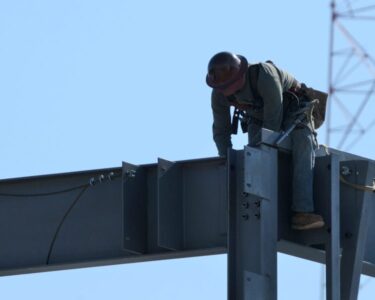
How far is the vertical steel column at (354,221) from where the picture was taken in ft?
48.8

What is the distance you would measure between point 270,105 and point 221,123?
1104 mm

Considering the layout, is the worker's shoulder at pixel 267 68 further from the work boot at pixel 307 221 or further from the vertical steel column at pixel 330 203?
the work boot at pixel 307 221

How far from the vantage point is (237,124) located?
16453mm

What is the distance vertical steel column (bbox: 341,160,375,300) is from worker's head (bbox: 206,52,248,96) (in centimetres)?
129

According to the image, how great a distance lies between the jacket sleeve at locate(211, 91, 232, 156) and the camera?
53.3ft

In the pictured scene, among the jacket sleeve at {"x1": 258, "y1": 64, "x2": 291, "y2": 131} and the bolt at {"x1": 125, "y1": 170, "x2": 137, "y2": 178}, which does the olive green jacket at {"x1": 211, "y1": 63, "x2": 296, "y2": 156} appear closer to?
the jacket sleeve at {"x1": 258, "y1": 64, "x2": 291, "y2": 131}

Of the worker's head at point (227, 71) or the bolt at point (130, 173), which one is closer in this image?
the worker's head at point (227, 71)

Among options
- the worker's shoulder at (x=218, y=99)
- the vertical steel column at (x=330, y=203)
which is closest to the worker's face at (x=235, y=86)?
the worker's shoulder at (x=218, y=99)

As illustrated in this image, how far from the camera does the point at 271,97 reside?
15.4 meters

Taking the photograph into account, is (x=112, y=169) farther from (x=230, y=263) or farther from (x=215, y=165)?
(x=230, y=263)

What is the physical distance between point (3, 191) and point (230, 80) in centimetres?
292

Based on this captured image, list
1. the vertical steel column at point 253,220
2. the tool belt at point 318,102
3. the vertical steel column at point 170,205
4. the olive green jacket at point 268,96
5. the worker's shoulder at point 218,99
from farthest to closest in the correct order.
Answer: the worker's shoulder at point 218,99, the tool belt at point 318,102, the olive green jacket at point 268,96, the vertical steel column at point 170,205, the vertical steel column at point 253,220

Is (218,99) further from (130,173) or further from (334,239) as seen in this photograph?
(334,239)

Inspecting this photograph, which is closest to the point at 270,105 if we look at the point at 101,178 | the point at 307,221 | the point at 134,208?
the point at 307,221
